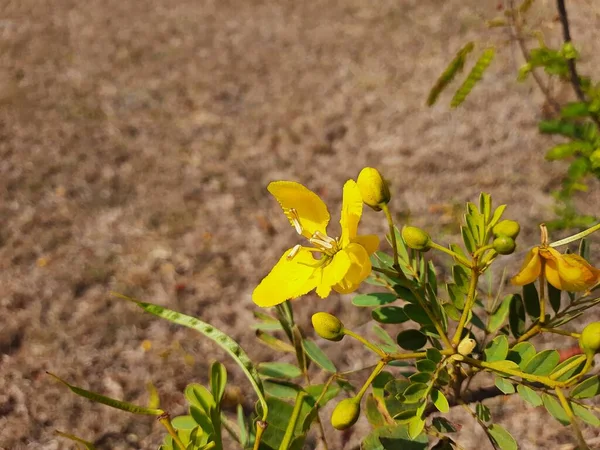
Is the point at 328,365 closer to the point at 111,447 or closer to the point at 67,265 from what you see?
the point at 111,447

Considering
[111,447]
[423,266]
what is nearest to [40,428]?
[111,447]

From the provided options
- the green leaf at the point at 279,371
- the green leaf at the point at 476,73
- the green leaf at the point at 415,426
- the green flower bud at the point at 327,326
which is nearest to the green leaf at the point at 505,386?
the green leaf at the point at 415,426

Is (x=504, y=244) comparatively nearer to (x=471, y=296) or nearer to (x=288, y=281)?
(x=471, y=296)

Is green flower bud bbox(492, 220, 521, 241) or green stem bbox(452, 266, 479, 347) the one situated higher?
green flower bud bbox(492, 220, 521, 241)

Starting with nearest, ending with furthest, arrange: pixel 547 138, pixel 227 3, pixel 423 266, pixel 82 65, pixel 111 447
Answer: pixel 423 266 < pixel 111 447 < pixel 547 138 < pixel 82 65 < pixel 227 3

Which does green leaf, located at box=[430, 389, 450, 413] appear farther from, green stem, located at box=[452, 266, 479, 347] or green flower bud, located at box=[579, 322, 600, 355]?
green flower bud, located at box=[579, 322, 600, 355]

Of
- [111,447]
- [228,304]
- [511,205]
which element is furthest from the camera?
[511,205]

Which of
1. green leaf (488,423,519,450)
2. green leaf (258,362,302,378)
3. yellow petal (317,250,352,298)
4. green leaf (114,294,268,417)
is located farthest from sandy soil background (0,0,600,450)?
yellow petal (317,250,352,298)
